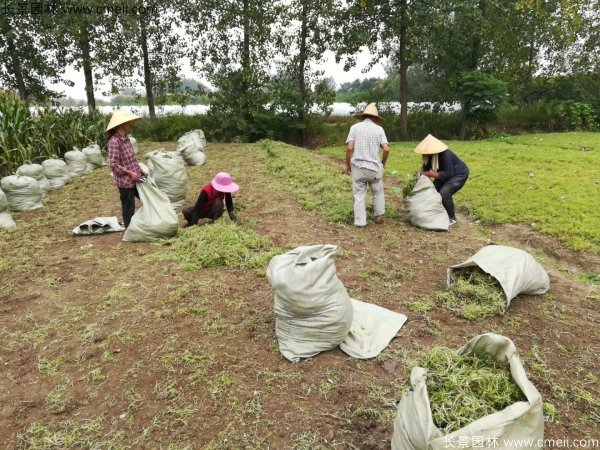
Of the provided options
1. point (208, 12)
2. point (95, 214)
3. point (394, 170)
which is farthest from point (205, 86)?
point (95, 214)

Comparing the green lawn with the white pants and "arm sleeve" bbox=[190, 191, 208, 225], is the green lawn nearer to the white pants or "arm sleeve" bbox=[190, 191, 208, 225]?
the white pants

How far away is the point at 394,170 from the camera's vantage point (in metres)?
9.38

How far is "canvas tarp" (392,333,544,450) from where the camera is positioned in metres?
1.59

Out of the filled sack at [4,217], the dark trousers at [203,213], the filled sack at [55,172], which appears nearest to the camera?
the dark trousers at [203,213]

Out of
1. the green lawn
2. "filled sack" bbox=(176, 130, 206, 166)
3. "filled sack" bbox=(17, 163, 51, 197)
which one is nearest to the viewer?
the green lawn

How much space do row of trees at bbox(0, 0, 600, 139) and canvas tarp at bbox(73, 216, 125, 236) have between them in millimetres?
9080

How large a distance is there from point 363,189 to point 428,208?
0.84 metres

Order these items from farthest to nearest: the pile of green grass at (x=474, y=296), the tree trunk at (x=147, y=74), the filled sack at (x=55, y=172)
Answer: the tree trunk at (x=147, y=74)
the filled sack at (x=55, y=172)
the pile of green grass at (x=474, y=296)

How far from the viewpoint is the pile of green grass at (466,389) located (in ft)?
5.87

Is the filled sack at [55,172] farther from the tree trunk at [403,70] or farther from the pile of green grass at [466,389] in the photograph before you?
the tree trunk at [403,70]

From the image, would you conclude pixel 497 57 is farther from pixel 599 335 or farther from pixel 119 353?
pixel 119 353

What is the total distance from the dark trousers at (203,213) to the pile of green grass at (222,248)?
27 cm

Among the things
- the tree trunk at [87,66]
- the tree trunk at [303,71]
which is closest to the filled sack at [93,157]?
the tree trunk at [87,66]

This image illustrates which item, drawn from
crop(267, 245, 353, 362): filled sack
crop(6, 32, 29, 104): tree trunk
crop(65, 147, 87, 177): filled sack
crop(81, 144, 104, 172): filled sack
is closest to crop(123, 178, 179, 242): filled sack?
crop(267, 245, 353, 362): filled sack
